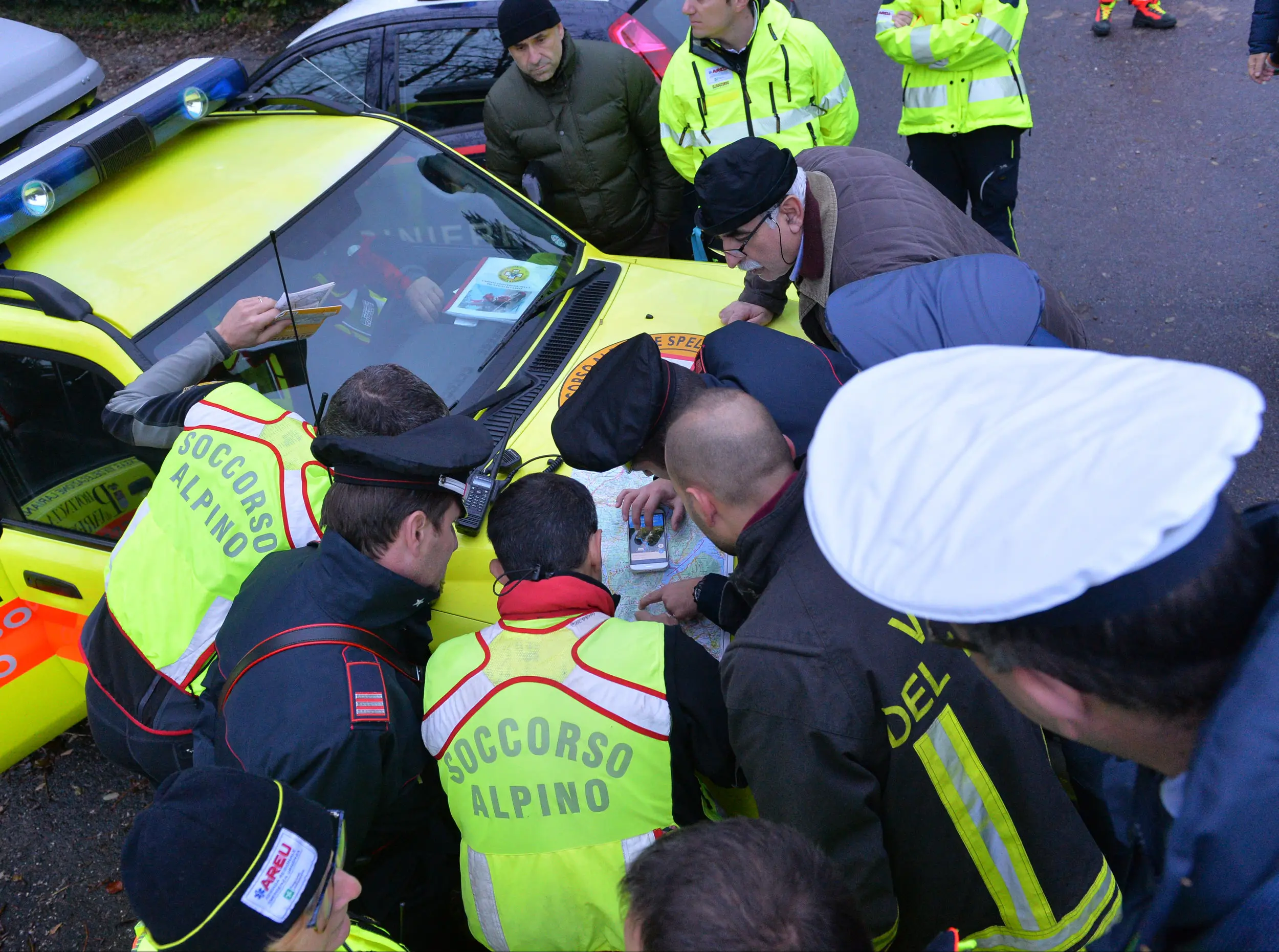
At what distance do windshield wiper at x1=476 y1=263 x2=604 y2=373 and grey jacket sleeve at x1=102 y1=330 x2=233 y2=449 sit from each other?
82cm

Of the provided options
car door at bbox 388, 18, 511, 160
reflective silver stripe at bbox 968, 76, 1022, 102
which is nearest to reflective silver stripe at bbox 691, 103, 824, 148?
reflective silver stripe at bbox 968, 76, 1022, 102

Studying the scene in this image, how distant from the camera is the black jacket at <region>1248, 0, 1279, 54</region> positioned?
13.6 feet

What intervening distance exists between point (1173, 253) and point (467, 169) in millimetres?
3862

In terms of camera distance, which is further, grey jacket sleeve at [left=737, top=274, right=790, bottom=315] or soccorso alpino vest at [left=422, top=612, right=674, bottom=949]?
grey jacket sleeve at [left=737, top=274, right=790, bottom=315]

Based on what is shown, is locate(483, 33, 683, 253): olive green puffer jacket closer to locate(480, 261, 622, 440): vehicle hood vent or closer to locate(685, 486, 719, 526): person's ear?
locate(480, 261, 622, 440): vehicle hood vent

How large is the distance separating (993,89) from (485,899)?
3705 millimetres

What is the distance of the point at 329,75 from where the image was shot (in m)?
5.16

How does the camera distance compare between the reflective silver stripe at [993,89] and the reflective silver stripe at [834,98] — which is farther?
the reflective silver stripe at [993,89]

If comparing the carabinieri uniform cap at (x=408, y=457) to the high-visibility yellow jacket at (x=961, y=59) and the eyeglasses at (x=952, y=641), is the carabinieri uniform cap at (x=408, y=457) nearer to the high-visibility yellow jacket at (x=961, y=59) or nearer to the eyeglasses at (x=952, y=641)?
the eyeglasses at (x=952, y=641)

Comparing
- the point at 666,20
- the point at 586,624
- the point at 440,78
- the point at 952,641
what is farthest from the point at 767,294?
the point at 440,78

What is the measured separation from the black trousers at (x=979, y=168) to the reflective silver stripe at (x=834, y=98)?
1.88ft

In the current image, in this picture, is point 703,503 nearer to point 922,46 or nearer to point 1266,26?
point 922,46

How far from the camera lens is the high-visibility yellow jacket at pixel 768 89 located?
3.77m

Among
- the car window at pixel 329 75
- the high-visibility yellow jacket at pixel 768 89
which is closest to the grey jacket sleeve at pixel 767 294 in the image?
the high-visibility yellow jacket at pixel 768 89
